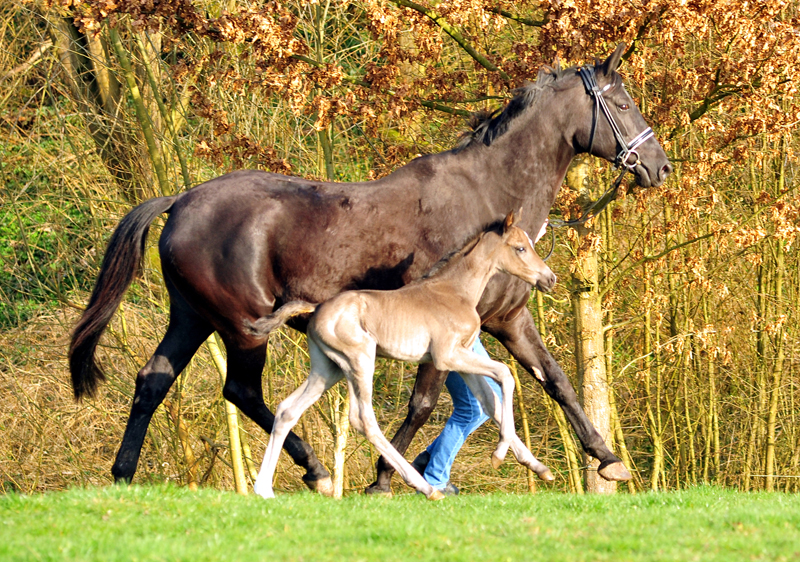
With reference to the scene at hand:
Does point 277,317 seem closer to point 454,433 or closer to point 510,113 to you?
point 454,433

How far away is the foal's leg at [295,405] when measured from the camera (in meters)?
5.78

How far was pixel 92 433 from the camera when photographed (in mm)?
11391

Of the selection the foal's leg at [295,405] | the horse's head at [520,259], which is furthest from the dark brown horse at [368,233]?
the foal's leg at [295,405]

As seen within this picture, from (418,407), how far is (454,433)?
497 mm

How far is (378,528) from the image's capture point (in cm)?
455

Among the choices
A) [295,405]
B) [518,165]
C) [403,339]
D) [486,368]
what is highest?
[518,165]

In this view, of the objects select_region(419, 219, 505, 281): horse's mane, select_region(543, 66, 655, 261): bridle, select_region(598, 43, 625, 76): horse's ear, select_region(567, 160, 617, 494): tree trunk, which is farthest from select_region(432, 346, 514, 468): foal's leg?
select_region(567, 160, 617, 494): tree trunk

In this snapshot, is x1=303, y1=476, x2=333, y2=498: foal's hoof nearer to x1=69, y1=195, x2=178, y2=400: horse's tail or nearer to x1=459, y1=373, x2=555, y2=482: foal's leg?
x1=459, y1=373, x2=555, y2=482: foal's leg

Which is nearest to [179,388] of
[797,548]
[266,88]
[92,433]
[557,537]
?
[92,433]

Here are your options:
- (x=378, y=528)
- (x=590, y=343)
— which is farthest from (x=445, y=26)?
(x=378, y=528)

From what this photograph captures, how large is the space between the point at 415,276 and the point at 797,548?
291cm

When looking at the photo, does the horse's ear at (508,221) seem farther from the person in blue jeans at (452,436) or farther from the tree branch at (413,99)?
the tree branch at (413,99)

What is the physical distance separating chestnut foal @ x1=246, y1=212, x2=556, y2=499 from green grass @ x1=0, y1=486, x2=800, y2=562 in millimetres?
393

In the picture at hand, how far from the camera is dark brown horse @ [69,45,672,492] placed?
6.18 m
